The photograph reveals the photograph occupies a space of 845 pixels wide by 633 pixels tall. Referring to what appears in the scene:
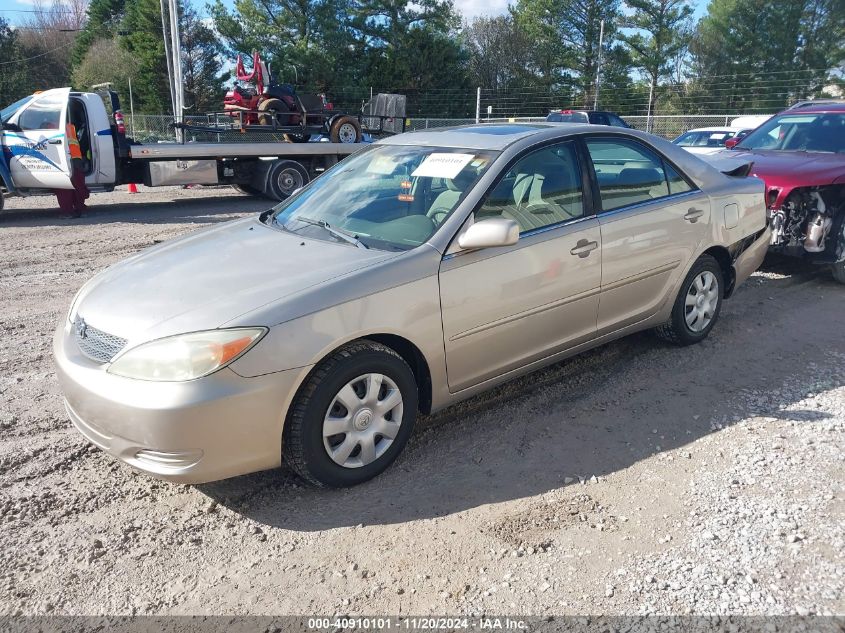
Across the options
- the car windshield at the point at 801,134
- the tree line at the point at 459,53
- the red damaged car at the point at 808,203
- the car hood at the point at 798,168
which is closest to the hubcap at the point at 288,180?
the car windshield at the point at 801,134

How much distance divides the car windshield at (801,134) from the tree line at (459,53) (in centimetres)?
3023

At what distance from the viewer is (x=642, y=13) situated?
141 ft

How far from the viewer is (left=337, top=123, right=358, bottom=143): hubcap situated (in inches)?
636

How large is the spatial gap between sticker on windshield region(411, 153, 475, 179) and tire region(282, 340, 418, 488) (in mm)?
1217

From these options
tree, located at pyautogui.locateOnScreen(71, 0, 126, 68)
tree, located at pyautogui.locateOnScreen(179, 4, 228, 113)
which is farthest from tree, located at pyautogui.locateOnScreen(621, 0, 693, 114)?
tree, located at pyautogui.locateOnScreen(71, 0, 126, 68)

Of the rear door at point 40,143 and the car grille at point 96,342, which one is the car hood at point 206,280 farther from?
the rear door at point 40,143

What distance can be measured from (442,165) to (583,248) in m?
0.97

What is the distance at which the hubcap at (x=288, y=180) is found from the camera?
47.1 feet

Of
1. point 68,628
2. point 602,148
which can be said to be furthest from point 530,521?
point 602,148

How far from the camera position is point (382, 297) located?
3229mm

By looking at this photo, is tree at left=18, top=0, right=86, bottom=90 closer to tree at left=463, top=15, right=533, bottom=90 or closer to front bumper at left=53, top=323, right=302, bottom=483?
tree at left=463, top=15, right=533, bottom=90

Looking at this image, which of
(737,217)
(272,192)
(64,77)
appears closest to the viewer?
(737,217)

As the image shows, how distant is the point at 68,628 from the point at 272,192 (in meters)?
12.5

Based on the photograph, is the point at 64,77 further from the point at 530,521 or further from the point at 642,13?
the point at 530,521
